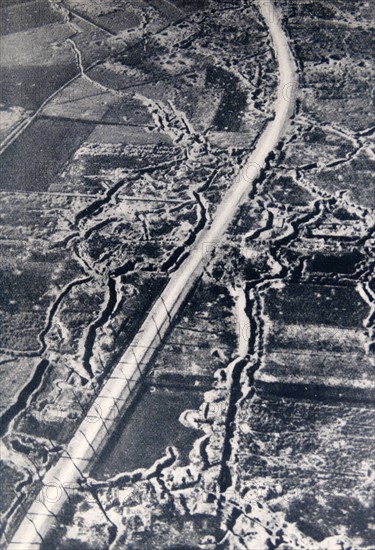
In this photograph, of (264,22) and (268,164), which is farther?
(264,22)

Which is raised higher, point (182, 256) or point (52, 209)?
point (52, 209)

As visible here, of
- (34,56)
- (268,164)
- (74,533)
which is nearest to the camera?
(74,533)

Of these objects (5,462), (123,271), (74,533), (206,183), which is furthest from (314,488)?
(206,183)

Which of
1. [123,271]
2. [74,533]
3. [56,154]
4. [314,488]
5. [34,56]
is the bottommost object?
[314,488]

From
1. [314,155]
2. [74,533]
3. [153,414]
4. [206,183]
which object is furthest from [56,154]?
[74,533]

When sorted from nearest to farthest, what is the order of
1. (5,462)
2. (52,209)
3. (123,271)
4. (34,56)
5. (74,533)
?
(74,533)
(5,462)
(123,271)
(52,209)
(34,56)

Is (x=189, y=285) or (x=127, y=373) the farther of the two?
(x=189, y=285)

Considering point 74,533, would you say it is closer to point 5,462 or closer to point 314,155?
point 5,462
